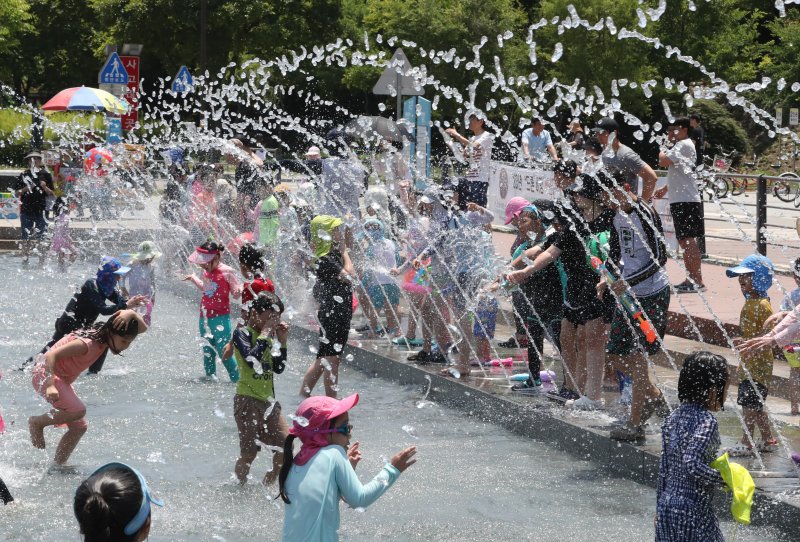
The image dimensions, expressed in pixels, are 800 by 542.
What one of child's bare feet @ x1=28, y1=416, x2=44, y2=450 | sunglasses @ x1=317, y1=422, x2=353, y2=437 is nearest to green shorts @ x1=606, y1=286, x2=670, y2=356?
sunglasses @ x1=317, y1=422, x2=353, y2=437

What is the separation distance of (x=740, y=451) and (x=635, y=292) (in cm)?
114

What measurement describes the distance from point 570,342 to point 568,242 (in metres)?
0.72

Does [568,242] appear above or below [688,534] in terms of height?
above

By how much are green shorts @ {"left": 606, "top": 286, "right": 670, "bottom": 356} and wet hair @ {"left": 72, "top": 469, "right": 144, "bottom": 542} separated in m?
4.39

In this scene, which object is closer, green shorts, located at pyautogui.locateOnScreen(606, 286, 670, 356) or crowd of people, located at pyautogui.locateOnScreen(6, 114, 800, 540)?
crowd of people, located at pyautogui.locateOnScreen(6, 114, 800, 540)

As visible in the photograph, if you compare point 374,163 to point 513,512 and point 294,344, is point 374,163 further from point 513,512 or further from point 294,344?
point 513,512

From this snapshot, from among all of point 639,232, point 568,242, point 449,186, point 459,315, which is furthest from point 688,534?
point 449,186

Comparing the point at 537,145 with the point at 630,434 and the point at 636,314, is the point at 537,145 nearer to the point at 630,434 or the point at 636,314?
the point at 636,314

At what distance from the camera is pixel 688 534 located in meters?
4.35

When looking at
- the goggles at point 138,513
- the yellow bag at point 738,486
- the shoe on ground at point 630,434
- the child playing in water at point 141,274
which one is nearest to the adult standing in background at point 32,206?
the child playing in water at point 141,274

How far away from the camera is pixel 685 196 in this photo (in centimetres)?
1251

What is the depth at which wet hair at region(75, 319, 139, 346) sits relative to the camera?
6422 millimetres

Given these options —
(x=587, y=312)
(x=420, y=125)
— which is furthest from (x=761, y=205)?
(x=420, y=125)

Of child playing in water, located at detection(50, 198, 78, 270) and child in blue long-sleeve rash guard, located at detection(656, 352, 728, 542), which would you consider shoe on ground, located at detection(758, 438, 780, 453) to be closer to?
child in blue long-sleeve rash guard, located at detection(656, 352, 728, 542)
